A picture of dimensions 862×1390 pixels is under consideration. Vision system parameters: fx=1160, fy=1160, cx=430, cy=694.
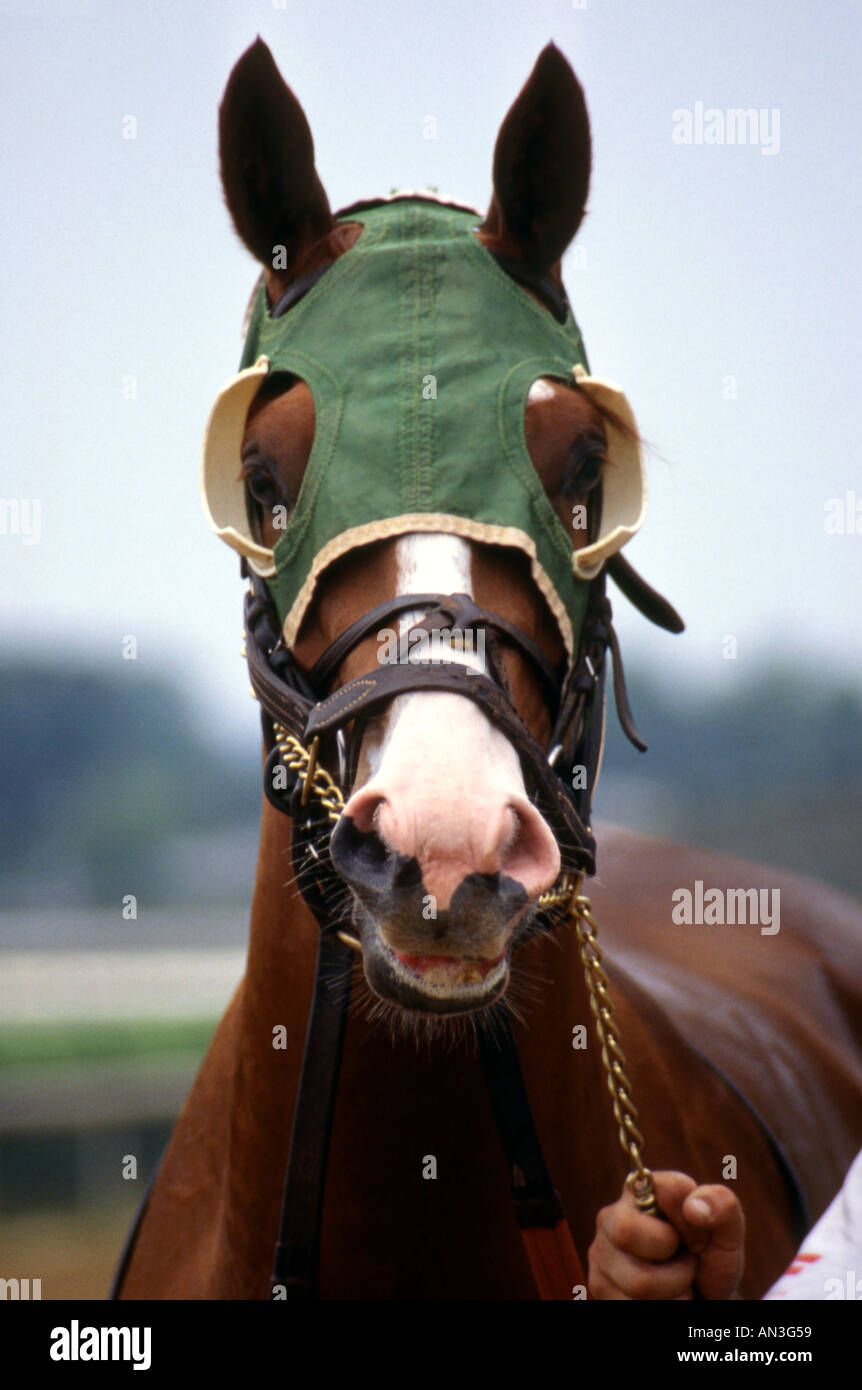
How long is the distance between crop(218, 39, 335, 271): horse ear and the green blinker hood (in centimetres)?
12

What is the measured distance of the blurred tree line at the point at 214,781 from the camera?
514 centimetres

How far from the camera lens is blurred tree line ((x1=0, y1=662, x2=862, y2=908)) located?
16.9 ft

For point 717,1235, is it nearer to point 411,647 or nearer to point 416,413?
point 411,647

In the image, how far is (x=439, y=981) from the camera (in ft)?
5.10

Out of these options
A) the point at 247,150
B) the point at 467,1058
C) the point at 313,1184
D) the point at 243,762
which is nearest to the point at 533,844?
the point at 467,1058

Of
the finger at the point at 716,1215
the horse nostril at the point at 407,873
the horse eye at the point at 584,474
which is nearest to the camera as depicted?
the horse nostril at the point at 407,873

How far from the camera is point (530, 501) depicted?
1.93m

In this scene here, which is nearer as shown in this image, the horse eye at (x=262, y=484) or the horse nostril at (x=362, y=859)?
the horse nostril at (x=362, y=859)

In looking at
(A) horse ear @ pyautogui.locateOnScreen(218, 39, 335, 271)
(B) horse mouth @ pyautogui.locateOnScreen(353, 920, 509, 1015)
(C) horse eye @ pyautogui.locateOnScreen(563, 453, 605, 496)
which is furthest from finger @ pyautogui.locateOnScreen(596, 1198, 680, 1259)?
(A) horse ear @ pyautogui.locateOnScreen(218, 39, 335, 271)

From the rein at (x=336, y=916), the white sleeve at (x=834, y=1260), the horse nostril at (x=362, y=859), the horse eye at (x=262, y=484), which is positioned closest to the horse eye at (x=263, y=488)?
the horse eye at (x=262, y=484)

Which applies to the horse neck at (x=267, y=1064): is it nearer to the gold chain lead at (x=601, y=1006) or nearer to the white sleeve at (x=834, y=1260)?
the gold chain lead at (x=601, y=1006)

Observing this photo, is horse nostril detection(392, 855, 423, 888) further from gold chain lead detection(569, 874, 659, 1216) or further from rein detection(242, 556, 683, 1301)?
gold chain lead detection(569, 874, 659, 1216)

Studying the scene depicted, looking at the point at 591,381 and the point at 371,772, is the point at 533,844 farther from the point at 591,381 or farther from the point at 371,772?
the point at 591,381

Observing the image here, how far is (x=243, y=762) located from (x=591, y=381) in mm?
3139
